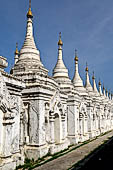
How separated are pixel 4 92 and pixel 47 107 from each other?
4.93m

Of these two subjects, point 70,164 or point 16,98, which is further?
point 70,164

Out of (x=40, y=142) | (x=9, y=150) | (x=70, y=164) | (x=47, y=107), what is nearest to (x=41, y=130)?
(x=40, y=142)

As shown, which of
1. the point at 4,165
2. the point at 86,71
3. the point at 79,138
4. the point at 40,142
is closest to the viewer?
the point at 4,165

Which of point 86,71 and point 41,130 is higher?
point 86,71

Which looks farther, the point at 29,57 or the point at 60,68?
the point at 60,68

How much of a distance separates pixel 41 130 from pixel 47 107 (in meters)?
1.72

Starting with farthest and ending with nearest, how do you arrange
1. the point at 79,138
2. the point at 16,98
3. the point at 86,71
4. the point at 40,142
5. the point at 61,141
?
the point at 86,71
the point at 79,138
the point at 61,141
the point at 40,142
the point at 16,98

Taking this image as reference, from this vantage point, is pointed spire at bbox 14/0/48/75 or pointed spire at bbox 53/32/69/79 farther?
pointed spire at bbox 53/32/69/79

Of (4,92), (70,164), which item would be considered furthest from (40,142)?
(4,92)

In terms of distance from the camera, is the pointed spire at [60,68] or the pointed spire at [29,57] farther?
the pointed spire at [60,68]

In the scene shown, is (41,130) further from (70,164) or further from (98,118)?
(98,118)

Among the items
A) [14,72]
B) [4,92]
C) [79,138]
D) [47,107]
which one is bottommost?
[79,138]

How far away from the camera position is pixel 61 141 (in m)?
15.8

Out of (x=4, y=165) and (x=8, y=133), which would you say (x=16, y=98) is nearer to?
(x=8, y=133)
